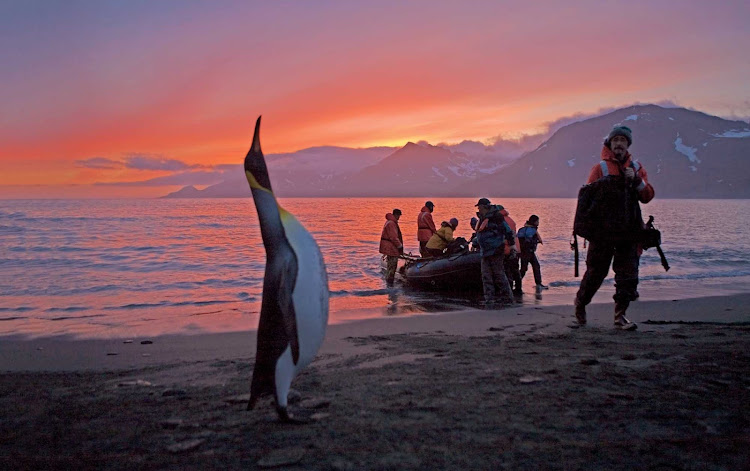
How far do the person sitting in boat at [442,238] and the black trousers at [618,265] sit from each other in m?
8.02

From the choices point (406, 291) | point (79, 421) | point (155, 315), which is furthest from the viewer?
point (406, 291)

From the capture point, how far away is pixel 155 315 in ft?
37.0

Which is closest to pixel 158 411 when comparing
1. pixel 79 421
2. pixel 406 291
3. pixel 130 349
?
pixel 79 421

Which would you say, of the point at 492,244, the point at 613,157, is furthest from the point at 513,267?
the point at 613,157

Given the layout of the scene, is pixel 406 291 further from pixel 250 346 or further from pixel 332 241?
pixel 332 241

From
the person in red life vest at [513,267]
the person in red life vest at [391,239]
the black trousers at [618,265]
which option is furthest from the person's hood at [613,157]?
the person in red life vest at [391,239]

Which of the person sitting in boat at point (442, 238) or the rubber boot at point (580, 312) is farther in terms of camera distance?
the person sitting in boat at point (442, 238)

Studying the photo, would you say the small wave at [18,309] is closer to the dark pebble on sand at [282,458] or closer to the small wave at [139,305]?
the small wave at [139,305]

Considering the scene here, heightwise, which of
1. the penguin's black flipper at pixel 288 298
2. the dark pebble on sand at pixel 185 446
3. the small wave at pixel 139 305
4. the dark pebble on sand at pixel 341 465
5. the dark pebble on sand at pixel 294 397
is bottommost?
the small wave at pixel 139 305

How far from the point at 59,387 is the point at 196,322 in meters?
5.48

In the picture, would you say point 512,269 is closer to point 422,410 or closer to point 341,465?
point 422,410

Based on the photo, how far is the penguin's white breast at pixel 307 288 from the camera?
3.04 metres

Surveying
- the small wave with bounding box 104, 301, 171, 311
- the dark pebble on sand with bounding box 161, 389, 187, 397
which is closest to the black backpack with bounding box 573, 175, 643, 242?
the dark pebble on sand with bounding box 161, 389, 187, 397

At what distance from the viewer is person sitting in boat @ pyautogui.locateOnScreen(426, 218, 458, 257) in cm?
1492
